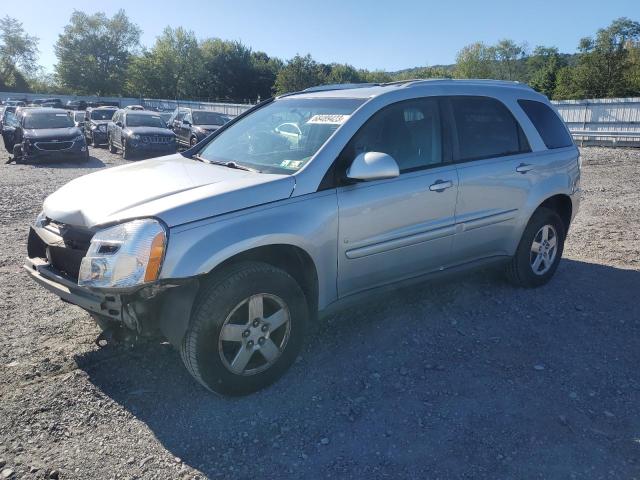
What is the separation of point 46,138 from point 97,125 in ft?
22.7

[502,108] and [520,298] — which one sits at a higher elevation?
[502,108]

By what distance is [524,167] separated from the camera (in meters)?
4.69

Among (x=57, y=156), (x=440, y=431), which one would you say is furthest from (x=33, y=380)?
(x=57, y=156)

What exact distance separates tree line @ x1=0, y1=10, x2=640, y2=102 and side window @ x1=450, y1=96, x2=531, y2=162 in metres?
55.3

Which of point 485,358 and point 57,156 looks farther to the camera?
point 57,156

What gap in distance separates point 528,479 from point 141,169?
10.7 feet

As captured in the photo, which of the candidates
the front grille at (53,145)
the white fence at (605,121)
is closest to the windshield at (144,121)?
the front grille at (53,145)

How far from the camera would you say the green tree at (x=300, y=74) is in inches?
2260

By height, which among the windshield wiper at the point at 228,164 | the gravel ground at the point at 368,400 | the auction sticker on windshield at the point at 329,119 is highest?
the auction sticker on windshield at the point at 329,119

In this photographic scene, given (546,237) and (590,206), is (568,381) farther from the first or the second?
(590,206)

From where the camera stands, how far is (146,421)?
3004mm

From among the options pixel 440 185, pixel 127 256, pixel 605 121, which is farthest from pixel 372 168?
pixel 605 121

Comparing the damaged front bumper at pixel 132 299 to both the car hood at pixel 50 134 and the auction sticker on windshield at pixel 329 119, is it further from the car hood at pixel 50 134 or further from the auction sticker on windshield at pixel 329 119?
the car hood at pixel 50 134

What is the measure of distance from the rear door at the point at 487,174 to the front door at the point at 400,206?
6.4 inches
